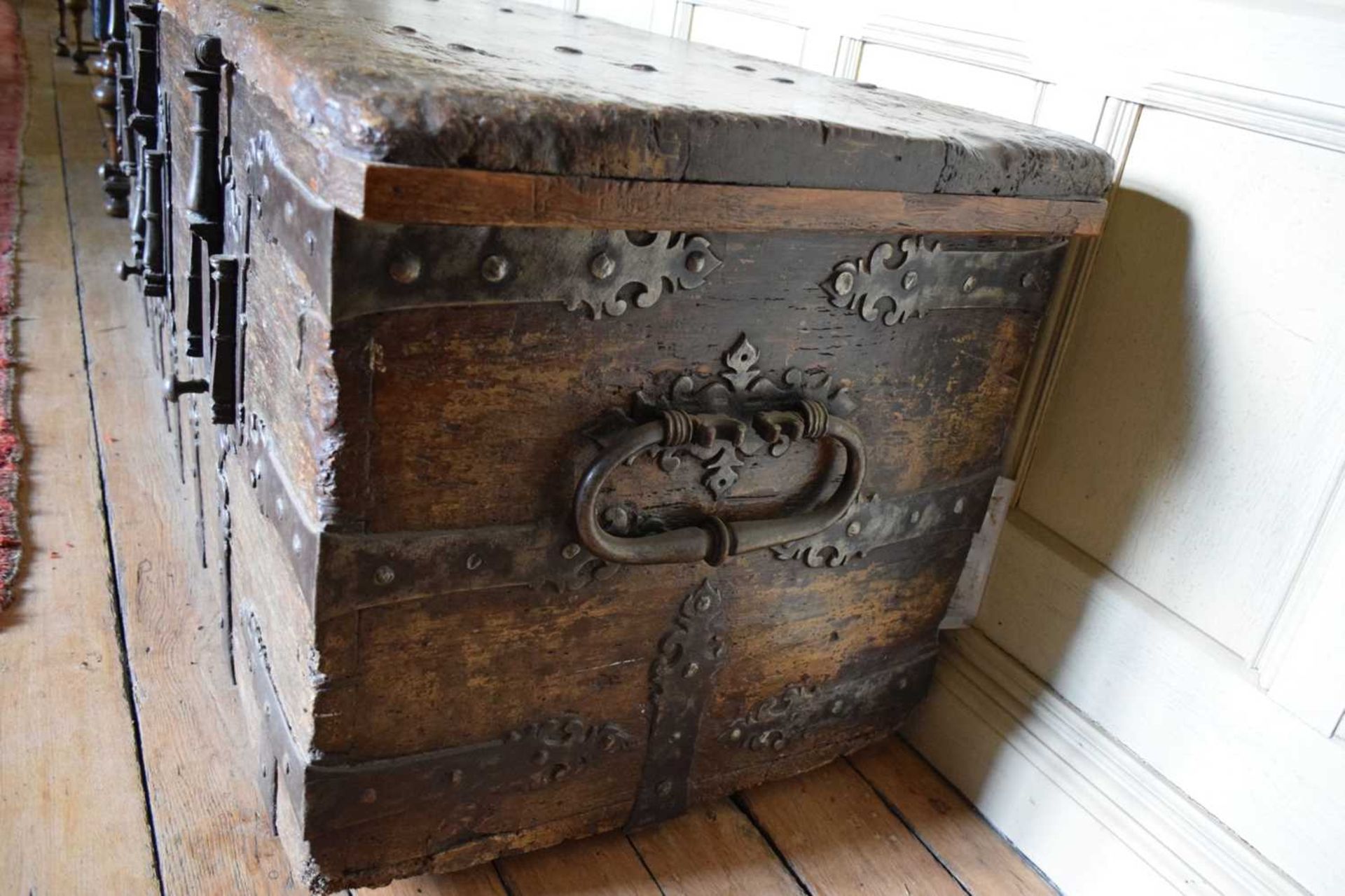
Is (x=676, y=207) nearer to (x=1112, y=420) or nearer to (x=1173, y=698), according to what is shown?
(x=1112, y=420)

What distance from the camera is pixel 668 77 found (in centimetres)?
89

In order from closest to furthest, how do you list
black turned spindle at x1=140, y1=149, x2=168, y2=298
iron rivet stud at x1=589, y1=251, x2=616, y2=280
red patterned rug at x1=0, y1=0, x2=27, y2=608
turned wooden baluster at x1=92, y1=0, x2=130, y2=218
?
iron rivet stud at x1=589, y1=251, x2=616, y2=280 → red patterned rug at x1=0, y1=0, x2=27, y2=608 → black turned spindle at x1=140, y1=149, x2=168, y2=298 → turned wooden baluster at x1=92, y1=0, x2=130, y2=218

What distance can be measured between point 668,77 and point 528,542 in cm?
41

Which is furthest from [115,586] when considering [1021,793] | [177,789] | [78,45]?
[78,45]

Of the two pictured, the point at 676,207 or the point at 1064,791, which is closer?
the point at 676,207

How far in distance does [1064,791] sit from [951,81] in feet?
2.52

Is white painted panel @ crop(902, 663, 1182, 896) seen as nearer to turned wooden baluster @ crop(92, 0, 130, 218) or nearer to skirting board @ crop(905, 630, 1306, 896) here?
skirting board @ crop(905, 630, 1306, 896)

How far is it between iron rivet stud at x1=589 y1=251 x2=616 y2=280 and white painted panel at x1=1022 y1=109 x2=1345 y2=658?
0.54 meters

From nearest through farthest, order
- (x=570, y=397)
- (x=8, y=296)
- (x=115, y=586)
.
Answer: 1. (x=570, y=397)
2. (x=115, y=586)
3. (x=8, y=296)

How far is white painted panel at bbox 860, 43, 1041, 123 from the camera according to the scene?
1.10 meters

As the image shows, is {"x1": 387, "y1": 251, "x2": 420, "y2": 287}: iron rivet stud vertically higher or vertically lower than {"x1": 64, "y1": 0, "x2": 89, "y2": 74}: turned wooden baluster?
higher

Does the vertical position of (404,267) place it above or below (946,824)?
above

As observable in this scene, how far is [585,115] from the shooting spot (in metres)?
0.68

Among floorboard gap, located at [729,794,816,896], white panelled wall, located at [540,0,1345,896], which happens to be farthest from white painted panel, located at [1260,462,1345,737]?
floorboard gap, located at [729,794,816,896]
